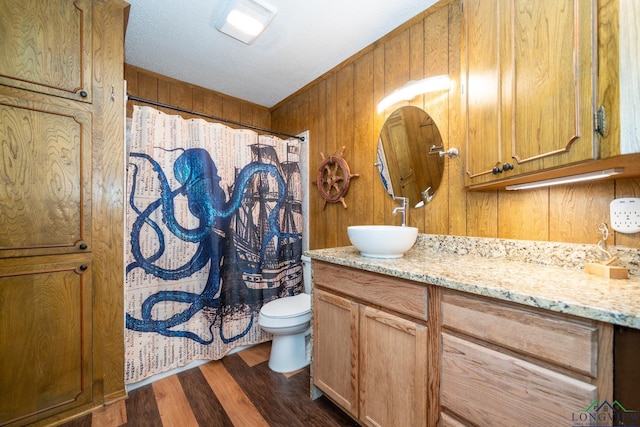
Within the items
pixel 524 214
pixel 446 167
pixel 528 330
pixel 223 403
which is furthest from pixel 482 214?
pixel 223 403

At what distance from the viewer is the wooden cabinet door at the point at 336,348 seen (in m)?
1.28

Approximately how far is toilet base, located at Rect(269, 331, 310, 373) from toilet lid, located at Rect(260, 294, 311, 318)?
0.19m

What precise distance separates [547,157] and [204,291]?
205 centimetres

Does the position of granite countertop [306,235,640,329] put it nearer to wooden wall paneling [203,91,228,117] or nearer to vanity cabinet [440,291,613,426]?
vanity cabinet [440,291,613,426]

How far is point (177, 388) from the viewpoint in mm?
1614

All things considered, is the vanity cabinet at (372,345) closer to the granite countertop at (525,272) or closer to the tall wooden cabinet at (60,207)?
the granite countertop at (525,272)

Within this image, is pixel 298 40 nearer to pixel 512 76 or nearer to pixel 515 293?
pixel 512 76

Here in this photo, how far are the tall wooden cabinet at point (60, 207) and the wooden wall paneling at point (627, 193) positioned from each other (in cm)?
243

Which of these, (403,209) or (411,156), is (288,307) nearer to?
(403,209)

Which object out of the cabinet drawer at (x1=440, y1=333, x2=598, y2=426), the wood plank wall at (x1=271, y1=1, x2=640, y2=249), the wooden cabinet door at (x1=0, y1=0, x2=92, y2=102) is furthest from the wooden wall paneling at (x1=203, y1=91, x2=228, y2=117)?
the cabinet drawer at (x1=440, y1=333, x2=598, y2=426)

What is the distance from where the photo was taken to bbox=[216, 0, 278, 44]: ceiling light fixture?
1512 millimetres

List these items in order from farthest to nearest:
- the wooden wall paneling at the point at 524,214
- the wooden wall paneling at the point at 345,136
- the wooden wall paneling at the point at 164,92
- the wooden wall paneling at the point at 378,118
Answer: the wooden wall paneling at the point at 164,92 < the wooden wall paneling at the point at 345,136 < the wooden wall paneling at the point at 378,118 < the wooden wall paneling at the point at 524,214

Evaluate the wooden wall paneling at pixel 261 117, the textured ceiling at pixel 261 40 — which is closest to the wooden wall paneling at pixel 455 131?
the textured ceiling at pixel 261 40

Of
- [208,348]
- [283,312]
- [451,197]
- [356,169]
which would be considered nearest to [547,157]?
[451,197]
